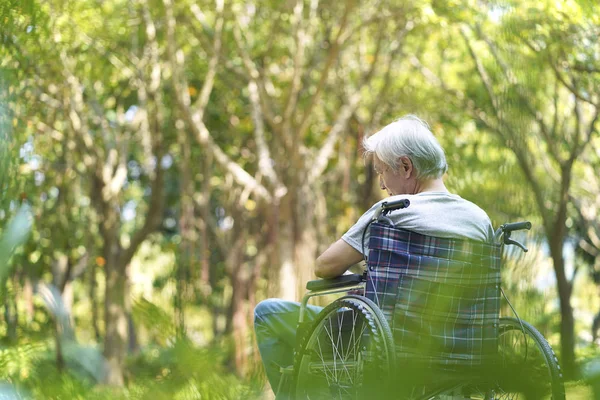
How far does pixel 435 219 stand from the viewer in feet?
8.21

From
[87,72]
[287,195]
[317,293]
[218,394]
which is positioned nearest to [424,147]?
[317,293]

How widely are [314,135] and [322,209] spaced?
7.50 ft

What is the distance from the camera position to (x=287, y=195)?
37.6 ft

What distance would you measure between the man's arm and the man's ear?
0.28 meters

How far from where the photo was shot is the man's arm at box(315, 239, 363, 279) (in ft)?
8.57

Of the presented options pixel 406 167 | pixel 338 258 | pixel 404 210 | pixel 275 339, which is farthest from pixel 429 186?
pixel 275 339

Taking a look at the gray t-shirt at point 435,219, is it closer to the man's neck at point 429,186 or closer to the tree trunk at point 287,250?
the man's neck at point 429,186

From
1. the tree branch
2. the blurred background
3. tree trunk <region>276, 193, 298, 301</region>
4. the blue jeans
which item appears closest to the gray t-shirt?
the blurred background

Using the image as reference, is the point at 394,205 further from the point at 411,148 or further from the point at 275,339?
the point at 275,339

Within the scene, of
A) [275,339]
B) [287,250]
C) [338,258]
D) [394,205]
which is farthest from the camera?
[287,250]

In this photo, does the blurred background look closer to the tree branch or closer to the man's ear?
the tree branch

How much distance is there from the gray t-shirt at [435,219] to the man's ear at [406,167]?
0.35 feet

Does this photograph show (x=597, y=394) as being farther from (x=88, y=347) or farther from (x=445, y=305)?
(x=88, y=347)

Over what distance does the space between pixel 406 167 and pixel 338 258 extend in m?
0.35
